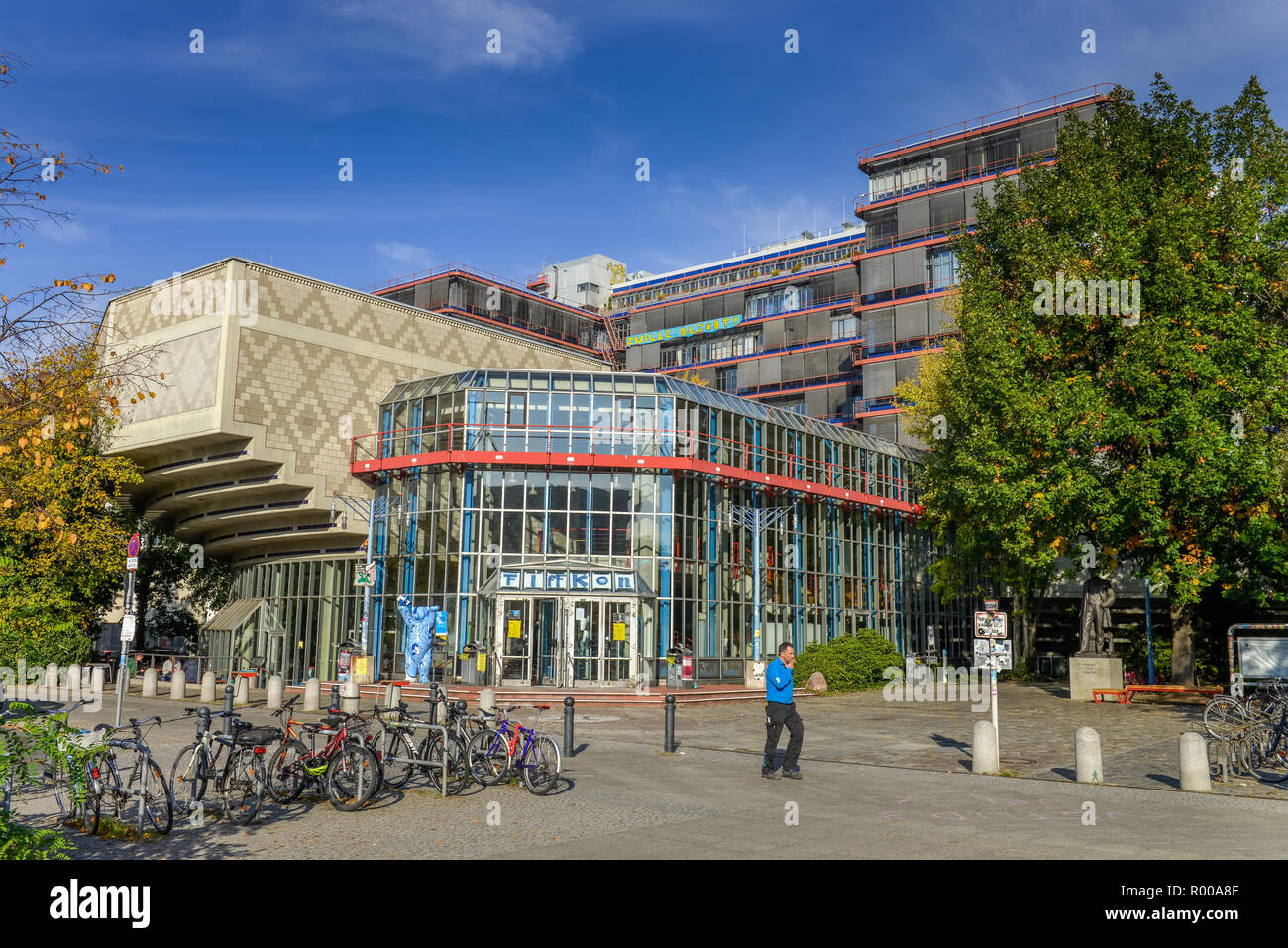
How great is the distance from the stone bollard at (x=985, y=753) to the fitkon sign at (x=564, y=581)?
745 inches

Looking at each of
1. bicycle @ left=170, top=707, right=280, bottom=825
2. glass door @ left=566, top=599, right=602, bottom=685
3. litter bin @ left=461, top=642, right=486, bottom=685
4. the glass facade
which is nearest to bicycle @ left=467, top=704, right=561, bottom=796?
bicycle @ left=170, top=707, right=280, bottom=825

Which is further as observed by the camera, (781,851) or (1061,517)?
(1061,517)

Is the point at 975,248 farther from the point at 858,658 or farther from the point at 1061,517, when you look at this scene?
the point at 858,658

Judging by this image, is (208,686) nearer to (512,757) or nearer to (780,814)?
(512,757)

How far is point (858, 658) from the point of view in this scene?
1427 inches

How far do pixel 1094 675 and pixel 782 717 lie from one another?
18743 millimetres

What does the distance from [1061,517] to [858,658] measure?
1044cm

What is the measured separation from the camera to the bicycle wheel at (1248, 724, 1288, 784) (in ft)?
50.2

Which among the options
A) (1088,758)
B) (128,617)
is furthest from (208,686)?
(1088,758)

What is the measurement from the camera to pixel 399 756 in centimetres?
1338

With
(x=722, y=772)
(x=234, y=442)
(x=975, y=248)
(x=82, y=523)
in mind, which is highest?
(x=975, y=248)
